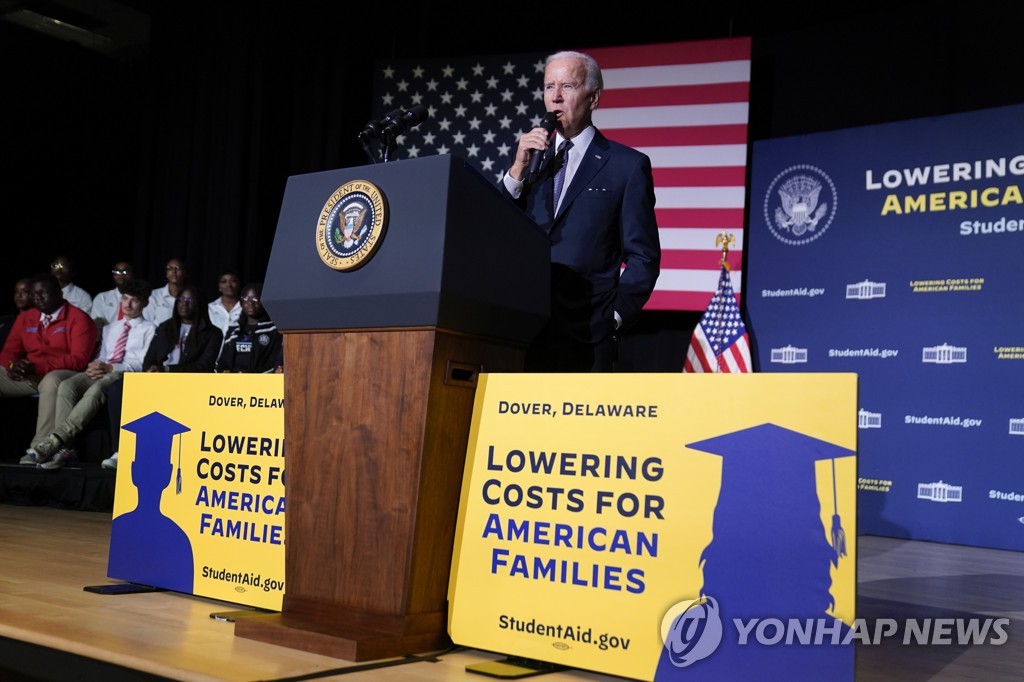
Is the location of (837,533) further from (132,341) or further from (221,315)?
(221,315)

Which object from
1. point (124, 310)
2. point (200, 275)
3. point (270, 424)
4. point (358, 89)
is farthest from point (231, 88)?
point (270, 424)

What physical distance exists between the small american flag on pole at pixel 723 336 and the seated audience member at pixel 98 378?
3.29 meters

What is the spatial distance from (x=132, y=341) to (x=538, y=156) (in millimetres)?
4542

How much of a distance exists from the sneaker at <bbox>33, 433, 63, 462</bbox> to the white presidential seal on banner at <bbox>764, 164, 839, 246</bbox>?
435 centimetres

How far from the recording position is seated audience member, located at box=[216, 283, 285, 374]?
215 inches

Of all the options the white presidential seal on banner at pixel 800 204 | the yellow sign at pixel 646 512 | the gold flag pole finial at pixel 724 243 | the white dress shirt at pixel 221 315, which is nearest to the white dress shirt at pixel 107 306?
the white dress shirt at pixel 221 315

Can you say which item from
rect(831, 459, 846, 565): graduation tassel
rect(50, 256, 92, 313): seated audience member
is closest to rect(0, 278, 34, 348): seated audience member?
rect(50, 256, 92, 313): seated audience member

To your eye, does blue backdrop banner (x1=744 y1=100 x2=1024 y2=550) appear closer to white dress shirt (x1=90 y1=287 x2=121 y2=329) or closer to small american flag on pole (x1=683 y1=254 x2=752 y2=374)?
small american flag on pole (x1=683 y1=254 x2=752 y2=374)

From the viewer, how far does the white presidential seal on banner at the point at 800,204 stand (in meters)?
5.47

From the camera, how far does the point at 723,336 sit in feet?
17.7

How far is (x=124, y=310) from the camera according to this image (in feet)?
19.0

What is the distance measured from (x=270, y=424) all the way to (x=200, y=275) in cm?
531

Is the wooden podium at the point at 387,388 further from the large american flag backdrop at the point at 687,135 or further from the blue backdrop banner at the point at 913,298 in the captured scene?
the large american flag backdrop at the point at 687,135

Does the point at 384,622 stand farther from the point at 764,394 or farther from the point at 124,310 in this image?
the point at 124,310
